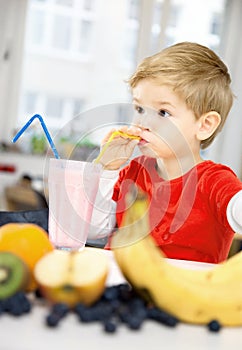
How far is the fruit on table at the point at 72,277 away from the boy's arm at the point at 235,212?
0.45 meters

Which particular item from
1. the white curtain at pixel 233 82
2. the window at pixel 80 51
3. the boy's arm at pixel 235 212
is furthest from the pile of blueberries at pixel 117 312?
the window at pixel 80 51

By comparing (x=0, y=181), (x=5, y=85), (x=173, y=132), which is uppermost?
(x=173, y=132)

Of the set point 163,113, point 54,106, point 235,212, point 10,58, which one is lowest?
point 54,106

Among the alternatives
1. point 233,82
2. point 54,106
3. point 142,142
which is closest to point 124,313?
point 142,142

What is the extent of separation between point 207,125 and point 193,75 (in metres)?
0.12

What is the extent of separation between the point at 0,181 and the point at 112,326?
4430mm

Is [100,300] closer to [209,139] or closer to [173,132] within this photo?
[173,132]

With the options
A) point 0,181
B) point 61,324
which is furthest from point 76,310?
point 0,181

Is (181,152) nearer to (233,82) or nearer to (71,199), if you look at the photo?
(71,199)

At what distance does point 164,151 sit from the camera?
1.36 m

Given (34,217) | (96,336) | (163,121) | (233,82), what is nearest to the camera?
(96,336)

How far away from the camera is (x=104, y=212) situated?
1.15 meters

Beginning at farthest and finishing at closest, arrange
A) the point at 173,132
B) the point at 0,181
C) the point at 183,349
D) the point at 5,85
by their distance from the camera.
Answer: the point at 5,85 → the point at 0,181 → the point at 173,132 → the point at 183,349

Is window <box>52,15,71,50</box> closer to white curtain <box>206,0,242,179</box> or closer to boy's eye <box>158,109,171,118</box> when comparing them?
white curtain <box>206,0,242,179</box>
